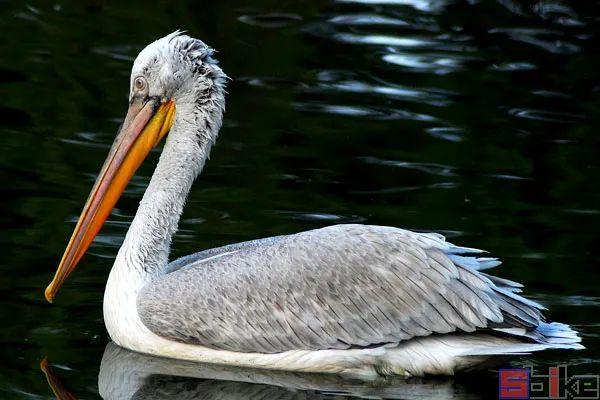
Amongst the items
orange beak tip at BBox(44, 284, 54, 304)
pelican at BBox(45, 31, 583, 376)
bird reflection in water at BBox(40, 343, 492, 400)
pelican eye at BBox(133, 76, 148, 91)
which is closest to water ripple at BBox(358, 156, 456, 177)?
pelican at BBox(45, 31, 583, 376)

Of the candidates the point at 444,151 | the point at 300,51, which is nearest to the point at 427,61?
the point at 300,51

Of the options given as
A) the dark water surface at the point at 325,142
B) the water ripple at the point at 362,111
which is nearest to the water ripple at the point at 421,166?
the dark water surface at the point at 325,142

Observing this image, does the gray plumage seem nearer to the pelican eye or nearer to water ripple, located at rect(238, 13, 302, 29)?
the pelican eye

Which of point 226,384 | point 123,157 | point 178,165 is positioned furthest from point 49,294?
point 226,384

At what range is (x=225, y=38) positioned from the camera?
512 inches

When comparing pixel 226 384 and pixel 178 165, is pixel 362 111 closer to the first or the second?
pixel 178 165

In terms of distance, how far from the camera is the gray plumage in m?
6.41

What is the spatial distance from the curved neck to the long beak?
88 mm

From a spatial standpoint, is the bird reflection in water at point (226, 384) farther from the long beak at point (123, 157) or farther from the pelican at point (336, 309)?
the long beak at point (123, 157)

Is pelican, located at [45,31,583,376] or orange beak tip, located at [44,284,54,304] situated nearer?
pelican, located at [45,31,583,376]

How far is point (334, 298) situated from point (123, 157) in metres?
1.40

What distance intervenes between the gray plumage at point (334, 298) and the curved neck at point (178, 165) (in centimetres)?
45

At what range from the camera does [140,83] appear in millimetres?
6977

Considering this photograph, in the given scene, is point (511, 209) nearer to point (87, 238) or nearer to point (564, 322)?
point (564, 322)
